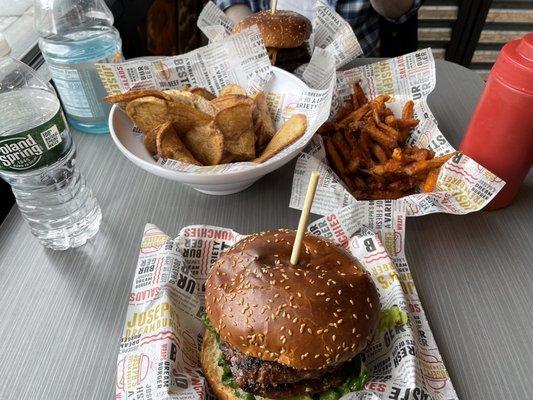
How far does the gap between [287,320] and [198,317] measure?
0.99ft

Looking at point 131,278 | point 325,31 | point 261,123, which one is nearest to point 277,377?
point 131,278

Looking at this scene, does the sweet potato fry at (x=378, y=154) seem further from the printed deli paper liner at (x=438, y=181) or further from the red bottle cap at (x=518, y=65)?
the red bottle cap at (x=518, y=65)

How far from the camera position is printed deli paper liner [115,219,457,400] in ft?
2.92

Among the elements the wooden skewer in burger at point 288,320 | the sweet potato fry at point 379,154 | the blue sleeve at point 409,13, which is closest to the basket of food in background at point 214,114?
the sweet potato fry at point 379,154

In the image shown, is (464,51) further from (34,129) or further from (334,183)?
(34,129)

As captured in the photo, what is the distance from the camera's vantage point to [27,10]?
6.19 feet

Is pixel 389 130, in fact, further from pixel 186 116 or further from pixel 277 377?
pixel 277 377

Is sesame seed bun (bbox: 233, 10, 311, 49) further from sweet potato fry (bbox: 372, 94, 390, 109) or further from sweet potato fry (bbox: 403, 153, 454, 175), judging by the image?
sweet potato fry (bbox: 403, 153, 454, 175)

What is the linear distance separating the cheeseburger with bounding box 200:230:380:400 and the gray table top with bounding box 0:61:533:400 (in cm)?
25

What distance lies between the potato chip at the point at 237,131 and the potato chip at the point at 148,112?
0.15 m

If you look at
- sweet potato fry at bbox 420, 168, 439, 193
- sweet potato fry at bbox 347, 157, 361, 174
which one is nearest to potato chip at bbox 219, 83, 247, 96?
sweet potato fry at bbox 347, 157, 361, 174

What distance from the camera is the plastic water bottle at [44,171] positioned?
3.53 ft

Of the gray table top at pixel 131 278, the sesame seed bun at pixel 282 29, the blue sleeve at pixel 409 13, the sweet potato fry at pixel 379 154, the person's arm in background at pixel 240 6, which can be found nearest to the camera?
the gray table top at pixel 131 278

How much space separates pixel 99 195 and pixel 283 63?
0.87m
